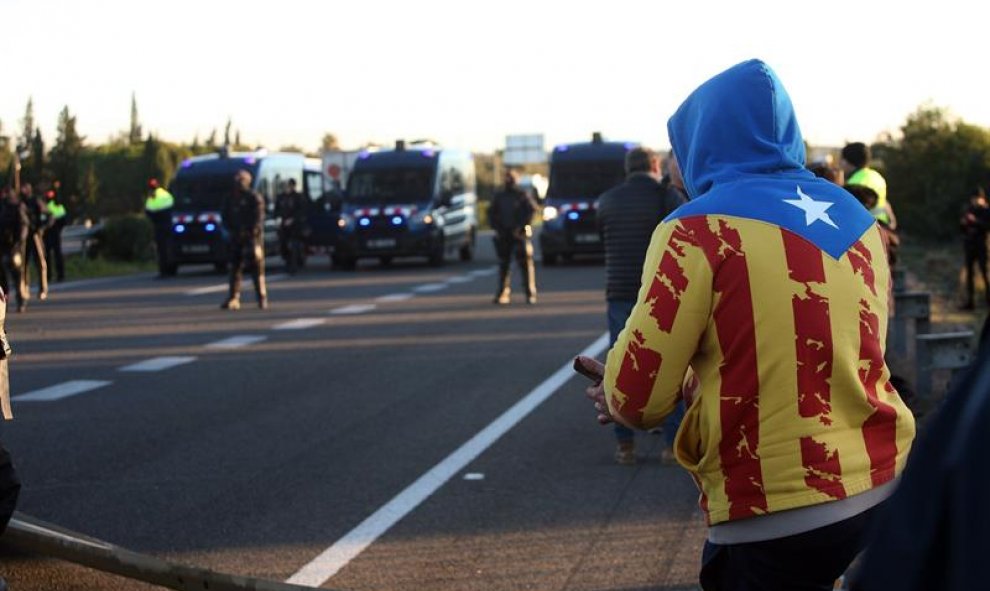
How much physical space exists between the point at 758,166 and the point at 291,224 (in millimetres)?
30987

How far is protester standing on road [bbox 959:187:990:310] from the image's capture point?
66.6ft

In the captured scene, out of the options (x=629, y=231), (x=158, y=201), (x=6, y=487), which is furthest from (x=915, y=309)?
(x=158, y=201)

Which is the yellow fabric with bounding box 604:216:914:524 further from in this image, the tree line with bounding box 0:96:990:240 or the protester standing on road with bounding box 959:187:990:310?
the tree line with bounding box 0:96:990:240

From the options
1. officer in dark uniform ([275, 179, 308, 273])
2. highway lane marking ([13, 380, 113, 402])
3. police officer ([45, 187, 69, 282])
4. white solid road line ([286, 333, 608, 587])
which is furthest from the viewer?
officer in dark uniform ([275, 179, 308, 273])

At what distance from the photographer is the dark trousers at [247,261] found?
76.3 ft

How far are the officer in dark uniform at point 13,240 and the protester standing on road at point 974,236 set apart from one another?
12827mm

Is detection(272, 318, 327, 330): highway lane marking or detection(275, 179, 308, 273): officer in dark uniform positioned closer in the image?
detection(272, 318, 327, 330): highway lane marking

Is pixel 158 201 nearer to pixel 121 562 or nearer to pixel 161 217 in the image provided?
pixel 161 217

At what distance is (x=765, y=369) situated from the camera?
328 centimetres

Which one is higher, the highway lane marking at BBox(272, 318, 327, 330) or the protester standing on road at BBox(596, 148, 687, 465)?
the protester standing on road at BBox(596, 148, 687, 465)

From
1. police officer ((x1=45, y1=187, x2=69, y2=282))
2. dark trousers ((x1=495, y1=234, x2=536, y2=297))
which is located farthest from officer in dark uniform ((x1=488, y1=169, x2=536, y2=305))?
police officer ((x1=45, y1=187, x2=69, y2=282))

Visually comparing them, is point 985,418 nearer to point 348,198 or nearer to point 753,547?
point 753,547

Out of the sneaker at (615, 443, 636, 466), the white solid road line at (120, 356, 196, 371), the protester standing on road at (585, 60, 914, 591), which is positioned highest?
the protester standing on road at (585, 60, 914, 591)

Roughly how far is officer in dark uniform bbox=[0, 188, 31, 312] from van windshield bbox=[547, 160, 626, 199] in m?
13.3
